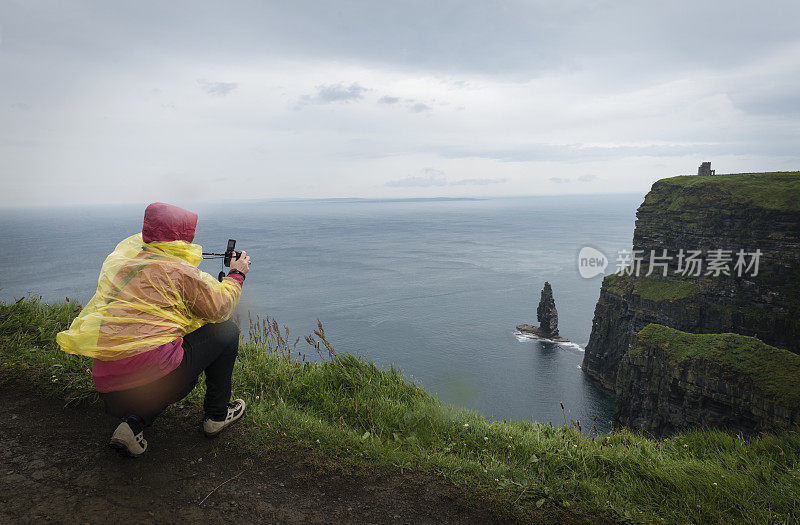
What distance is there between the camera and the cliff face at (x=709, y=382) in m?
36.5

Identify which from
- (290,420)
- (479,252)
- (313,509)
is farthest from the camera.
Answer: (479,252)

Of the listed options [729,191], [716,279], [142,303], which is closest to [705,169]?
[729,191]

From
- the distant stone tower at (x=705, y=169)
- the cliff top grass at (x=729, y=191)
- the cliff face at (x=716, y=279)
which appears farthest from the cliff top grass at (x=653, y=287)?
the distant stone tower at (x=705, y=169)

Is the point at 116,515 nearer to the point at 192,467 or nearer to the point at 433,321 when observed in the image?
the point at 192,467

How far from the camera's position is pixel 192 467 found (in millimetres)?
3723

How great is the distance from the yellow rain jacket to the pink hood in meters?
0.06

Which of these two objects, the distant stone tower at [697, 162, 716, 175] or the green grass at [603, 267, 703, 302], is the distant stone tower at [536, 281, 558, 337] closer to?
the green grass at [603, 267, 703, 302]

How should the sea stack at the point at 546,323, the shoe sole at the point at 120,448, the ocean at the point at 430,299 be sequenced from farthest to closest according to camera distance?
the sea stack at the point at 546,323
the ocean at the point at 430,299
the shoe sole at the point at 120,448

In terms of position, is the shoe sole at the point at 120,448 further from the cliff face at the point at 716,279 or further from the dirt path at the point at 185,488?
the cliff face at the point at 716,279

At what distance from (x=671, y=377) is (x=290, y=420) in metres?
49.1

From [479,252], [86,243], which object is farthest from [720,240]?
[86,243]

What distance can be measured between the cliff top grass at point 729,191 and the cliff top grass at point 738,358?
112 ft

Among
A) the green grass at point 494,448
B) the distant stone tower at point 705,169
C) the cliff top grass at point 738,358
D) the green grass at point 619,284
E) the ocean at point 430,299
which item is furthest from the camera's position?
the distant stone tower at point 705,169

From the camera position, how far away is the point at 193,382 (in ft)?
12.7
